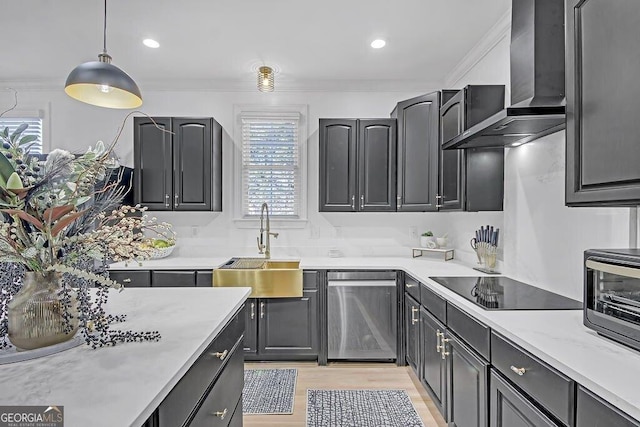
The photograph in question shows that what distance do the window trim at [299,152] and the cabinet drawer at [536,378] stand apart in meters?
2.70

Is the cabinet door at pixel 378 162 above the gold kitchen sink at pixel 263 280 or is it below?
above

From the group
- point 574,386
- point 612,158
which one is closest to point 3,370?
→ point 574,386

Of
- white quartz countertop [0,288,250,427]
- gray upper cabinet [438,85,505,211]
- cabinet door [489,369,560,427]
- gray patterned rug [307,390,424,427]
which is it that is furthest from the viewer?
gray upper cabinet [438,85,505,211]

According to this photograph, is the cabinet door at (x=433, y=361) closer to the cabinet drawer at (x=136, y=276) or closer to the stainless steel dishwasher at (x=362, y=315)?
the stainless steel dishwasher at (x=362, y=315)

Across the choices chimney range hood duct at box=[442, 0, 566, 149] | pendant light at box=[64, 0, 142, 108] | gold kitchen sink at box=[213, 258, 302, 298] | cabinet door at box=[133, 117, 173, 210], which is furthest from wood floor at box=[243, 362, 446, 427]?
pendant light at box=[64, 0, 142, 108]

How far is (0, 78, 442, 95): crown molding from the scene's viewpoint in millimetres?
4047

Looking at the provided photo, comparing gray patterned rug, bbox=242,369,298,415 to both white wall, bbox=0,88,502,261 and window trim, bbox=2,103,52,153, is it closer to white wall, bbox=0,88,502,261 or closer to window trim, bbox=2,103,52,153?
white wall, bbox=0,88,502,261

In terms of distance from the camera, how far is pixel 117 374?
3.22ft

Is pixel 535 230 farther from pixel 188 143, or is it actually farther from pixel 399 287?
pixel 188 143

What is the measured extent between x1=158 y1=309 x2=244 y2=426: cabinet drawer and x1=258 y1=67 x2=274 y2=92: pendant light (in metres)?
2.61

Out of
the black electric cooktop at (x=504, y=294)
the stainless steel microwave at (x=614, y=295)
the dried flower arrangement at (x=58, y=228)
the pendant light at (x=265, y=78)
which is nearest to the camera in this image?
the dried flower arrangement at (x=58, y=228)

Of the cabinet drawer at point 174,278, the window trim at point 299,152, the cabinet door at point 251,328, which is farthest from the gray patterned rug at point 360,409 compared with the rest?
the window trim at point 299,152

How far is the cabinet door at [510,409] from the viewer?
1.35 meters

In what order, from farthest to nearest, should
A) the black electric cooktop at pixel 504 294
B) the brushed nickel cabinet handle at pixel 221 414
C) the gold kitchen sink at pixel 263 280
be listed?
the gold kitchen sink at pixel 263 280 < the black electric cooktop at pixel 504 294 < the brushed nickel cabinet handle at pixel 221 414
